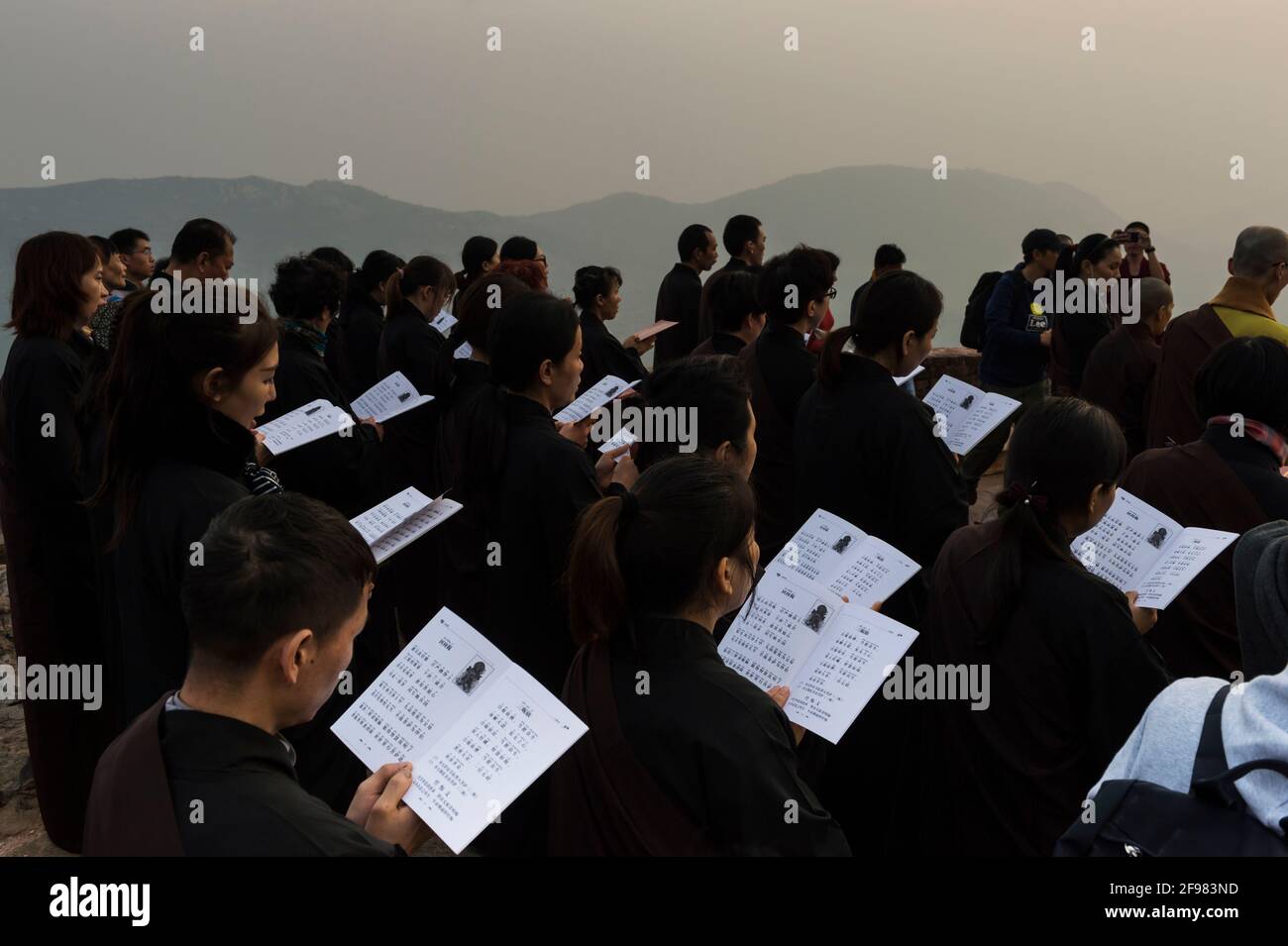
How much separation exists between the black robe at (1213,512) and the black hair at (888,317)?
69 cm

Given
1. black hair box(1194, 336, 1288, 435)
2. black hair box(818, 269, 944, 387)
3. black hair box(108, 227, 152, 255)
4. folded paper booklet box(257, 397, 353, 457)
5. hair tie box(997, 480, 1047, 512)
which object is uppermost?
black hair box(108, 227, 152, 255)

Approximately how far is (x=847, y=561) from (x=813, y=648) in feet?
1.39

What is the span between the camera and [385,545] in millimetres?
2400

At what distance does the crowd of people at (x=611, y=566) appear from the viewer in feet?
4.50

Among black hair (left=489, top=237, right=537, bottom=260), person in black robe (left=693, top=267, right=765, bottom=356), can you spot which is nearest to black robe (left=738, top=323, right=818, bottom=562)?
person in black robe (left=693, top=267, right=765, bottom=356)

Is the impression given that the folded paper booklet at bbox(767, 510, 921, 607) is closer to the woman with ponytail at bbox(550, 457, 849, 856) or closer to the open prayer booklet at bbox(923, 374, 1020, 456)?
the woman with ponytail at bbox(550, 457, 849, 856)

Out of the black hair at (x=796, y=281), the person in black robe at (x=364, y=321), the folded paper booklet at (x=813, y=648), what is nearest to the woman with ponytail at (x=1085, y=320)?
the black hair at (x=796, y=281)

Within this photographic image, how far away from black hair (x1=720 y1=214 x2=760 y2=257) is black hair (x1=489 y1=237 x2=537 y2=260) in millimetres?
1108

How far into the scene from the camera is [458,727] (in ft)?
5.18

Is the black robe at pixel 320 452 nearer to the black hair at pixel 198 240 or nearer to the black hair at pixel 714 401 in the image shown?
the black hair at pixel 198 240

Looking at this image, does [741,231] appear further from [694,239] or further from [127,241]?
[127,241]

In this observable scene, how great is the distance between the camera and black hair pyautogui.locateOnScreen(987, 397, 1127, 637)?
200cm
